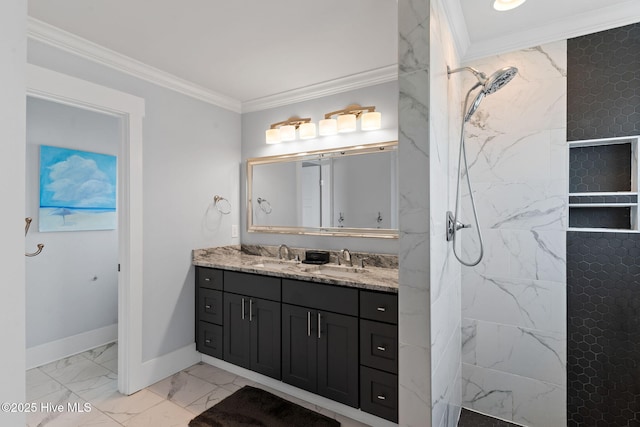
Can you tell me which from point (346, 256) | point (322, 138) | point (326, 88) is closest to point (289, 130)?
point (322, 138)

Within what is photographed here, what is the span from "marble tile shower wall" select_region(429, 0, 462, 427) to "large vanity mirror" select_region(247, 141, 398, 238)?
65 centimetres

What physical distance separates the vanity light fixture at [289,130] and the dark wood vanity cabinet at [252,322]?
4.22 ft

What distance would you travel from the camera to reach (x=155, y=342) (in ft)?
8.46

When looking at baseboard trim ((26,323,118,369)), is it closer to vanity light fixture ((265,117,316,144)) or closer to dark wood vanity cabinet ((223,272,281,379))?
dark wood vanity cabinet ((223,272,281,379))

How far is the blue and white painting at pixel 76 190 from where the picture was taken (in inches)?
114

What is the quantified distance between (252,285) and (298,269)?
0.38m

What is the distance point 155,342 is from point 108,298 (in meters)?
1.17

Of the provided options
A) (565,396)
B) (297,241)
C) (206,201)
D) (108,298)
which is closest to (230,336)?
(297,241)

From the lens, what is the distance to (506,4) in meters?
1.72

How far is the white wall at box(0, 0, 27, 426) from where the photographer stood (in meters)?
0.45

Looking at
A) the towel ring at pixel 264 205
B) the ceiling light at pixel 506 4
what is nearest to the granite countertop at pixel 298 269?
the towel ring at pixel 264 205

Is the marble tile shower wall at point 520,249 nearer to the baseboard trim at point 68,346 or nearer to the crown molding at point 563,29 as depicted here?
the crown molding at point 563,29

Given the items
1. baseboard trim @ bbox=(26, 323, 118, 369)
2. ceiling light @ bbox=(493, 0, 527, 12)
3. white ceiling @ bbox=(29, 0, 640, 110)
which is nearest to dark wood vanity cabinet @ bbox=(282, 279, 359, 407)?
white ceiling @ bbox=(29, 0, 640, 110)

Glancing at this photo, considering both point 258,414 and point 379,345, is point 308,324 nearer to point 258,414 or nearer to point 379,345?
point 379,345
